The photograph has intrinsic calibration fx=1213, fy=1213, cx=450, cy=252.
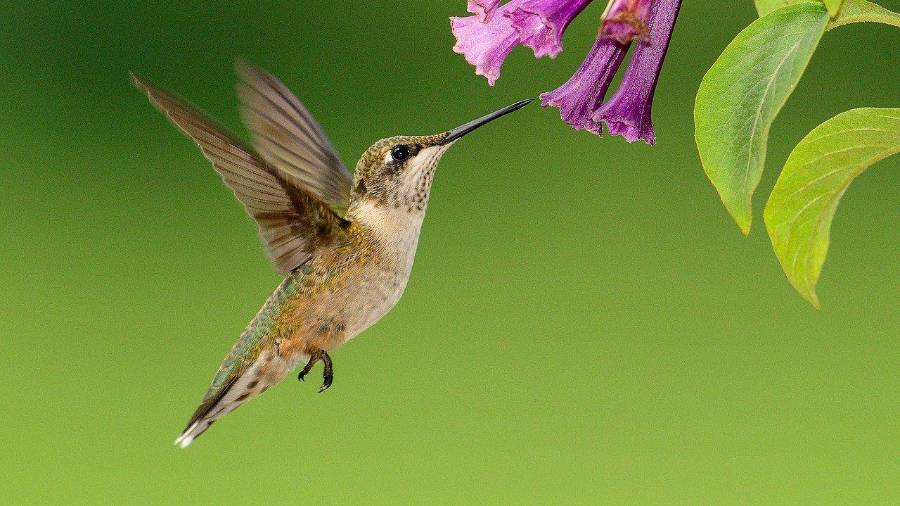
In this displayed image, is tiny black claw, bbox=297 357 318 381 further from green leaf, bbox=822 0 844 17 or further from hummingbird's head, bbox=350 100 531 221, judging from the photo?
green leaf, bbox=822 0 844 17

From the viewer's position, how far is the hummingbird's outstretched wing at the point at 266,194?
3.18 ft

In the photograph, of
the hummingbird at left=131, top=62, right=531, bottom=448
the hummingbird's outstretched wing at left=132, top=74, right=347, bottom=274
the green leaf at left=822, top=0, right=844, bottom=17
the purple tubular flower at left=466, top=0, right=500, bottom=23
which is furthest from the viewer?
the hummingbird at left=131, top=62, right=531, bottom=448

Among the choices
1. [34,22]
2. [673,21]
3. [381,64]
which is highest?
[34,22]

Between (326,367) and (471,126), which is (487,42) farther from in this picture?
(326,367)

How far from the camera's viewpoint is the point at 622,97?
0.75 m

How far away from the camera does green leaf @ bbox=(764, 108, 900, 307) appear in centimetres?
68

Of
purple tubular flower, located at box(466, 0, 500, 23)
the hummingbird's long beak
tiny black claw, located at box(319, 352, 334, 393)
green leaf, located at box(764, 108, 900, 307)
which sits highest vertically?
purple tubular flower, located at box(466, 0, 500, 23)

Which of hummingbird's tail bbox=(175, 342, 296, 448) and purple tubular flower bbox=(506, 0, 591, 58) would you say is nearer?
purple tubular flower bbox=(506, 0, 591, 58)

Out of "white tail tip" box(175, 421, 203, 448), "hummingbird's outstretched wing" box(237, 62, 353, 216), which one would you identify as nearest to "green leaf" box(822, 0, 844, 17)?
"hummingbird's outstretched wing" box(237, 62, 353, 216)

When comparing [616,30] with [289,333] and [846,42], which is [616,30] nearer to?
[289,333]

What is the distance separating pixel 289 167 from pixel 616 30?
685mm

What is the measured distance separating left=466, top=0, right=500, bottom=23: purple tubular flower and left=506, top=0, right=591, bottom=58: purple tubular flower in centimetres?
2

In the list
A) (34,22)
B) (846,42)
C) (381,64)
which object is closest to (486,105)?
(381,64)

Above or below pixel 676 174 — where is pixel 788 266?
above
